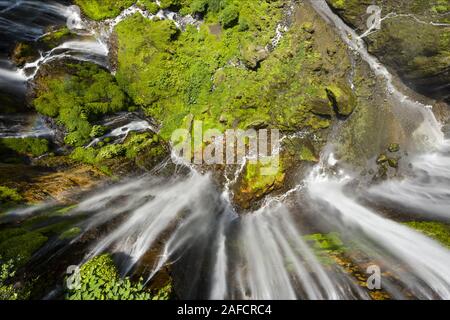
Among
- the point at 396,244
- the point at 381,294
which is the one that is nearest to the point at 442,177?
the point at 396,244

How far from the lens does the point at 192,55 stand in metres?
18.3

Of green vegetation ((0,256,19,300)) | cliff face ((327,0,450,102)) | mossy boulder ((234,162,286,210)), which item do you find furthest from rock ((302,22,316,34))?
green vegetation ((0,256,19,300))

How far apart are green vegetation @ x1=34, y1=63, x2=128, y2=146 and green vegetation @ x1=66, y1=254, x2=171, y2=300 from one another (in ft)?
25.5

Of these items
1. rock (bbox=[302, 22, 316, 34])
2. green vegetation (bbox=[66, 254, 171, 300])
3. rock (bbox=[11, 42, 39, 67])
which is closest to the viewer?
green vegetation (bbox=[66, 254, 171, 300])

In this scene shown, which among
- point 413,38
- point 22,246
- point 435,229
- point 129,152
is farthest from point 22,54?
point 435,229

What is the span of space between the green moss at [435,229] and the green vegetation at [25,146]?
17635 mm

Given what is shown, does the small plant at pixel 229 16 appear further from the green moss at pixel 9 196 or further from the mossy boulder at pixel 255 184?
the green moss at pixel 9 196

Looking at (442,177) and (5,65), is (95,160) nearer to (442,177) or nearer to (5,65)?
(5,65)

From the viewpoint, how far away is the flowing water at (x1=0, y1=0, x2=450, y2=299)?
12.4 metres

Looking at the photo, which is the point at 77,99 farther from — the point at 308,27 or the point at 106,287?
the point at 308,27

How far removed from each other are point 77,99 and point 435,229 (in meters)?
17.8

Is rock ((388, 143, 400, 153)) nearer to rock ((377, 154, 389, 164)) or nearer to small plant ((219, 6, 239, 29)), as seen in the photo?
rock ((377, 154, 389, 164))

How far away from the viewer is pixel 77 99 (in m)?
16.7

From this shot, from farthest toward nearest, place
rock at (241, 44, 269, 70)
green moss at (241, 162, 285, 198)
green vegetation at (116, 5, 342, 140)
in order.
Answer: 1. green vegetation at (116, 5, 342, 140)
2. rock at (241, 44, 269, 70)
3. green moss at (241, 162, 285, 198)
